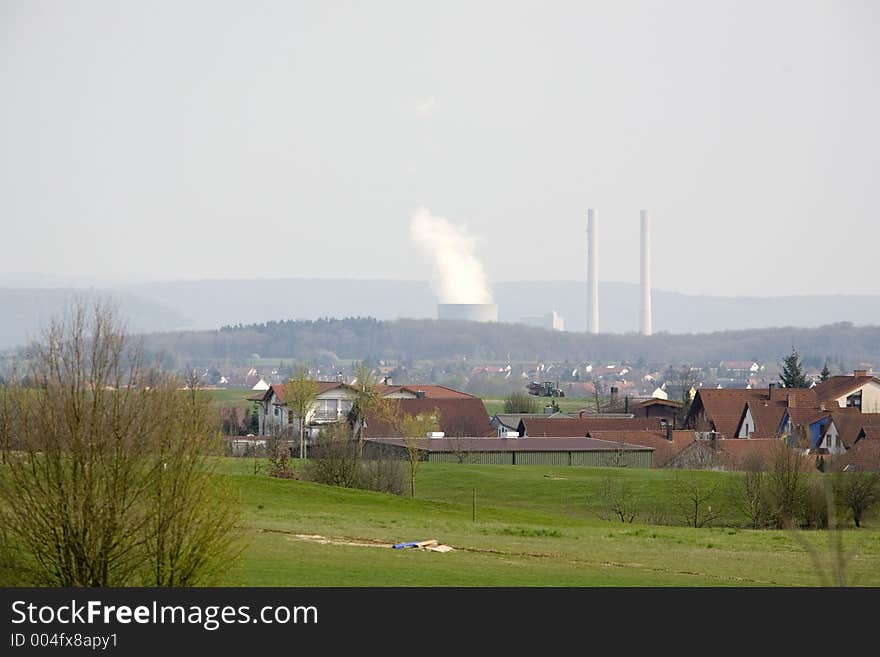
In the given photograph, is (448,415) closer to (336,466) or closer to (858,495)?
(336,466)

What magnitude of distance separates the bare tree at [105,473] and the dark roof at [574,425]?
181 feet

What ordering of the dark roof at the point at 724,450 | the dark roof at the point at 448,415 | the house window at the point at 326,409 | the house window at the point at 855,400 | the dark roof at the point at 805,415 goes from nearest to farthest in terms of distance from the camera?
the dark roof at the point at 724,450 < the dark roof at the point at 805,415 < the dark roof at the point at 448,415 < the house window at the point at 855,400 < the house window at the point at 326,409

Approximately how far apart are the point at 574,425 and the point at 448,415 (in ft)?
30.5

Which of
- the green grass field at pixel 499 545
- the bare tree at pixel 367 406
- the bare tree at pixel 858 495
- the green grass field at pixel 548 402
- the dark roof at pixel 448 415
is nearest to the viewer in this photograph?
the green grass field at pixel 499 545

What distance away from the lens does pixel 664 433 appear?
69438 millimetres

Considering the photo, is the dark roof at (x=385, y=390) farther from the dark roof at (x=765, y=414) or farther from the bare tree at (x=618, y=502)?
the bare tree at (x=618, y=502)

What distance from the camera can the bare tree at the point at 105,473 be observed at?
603 inches

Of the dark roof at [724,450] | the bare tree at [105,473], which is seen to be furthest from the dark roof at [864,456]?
the bare tree at [105,473]

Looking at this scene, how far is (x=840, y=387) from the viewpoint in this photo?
7962cm

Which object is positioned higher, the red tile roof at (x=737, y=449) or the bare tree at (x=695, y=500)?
the red tile roof at (x=737, y=449)

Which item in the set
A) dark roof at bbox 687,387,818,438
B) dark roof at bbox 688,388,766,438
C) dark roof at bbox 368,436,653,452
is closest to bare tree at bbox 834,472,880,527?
Result: dark roof at bbox 368,436,653,452

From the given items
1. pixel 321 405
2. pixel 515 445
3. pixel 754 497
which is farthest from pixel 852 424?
pixel 321 405

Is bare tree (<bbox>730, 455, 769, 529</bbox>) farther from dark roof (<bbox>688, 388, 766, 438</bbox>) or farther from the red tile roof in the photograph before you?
dark roof (<bbox>688, 388, 766, 438</bbox>)
